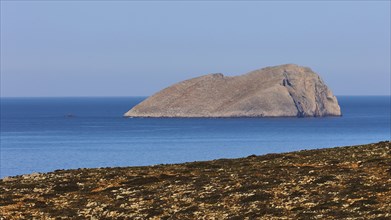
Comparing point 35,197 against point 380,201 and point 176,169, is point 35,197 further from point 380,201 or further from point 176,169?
point 380,201

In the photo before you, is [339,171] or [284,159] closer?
[339,171]

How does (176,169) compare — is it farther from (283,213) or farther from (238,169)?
(283,213)

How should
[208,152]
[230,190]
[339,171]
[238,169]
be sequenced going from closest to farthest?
[230,190] < [339,171] < [238,169] < [208,152]

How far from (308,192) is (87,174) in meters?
13.9

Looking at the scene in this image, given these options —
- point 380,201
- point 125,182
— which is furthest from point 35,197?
point 380,201

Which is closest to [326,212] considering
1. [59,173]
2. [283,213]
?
[283,213]

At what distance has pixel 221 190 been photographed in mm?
36875

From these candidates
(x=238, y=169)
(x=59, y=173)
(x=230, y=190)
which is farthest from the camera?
(x=59, y=173)

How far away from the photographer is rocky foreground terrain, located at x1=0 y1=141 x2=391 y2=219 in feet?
107

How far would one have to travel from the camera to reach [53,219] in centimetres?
3400

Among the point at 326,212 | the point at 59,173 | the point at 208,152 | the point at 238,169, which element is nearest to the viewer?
the point at 326,212

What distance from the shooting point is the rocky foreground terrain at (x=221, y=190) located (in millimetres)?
32500

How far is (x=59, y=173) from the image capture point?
45.6 metres

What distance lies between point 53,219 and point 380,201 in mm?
12915
